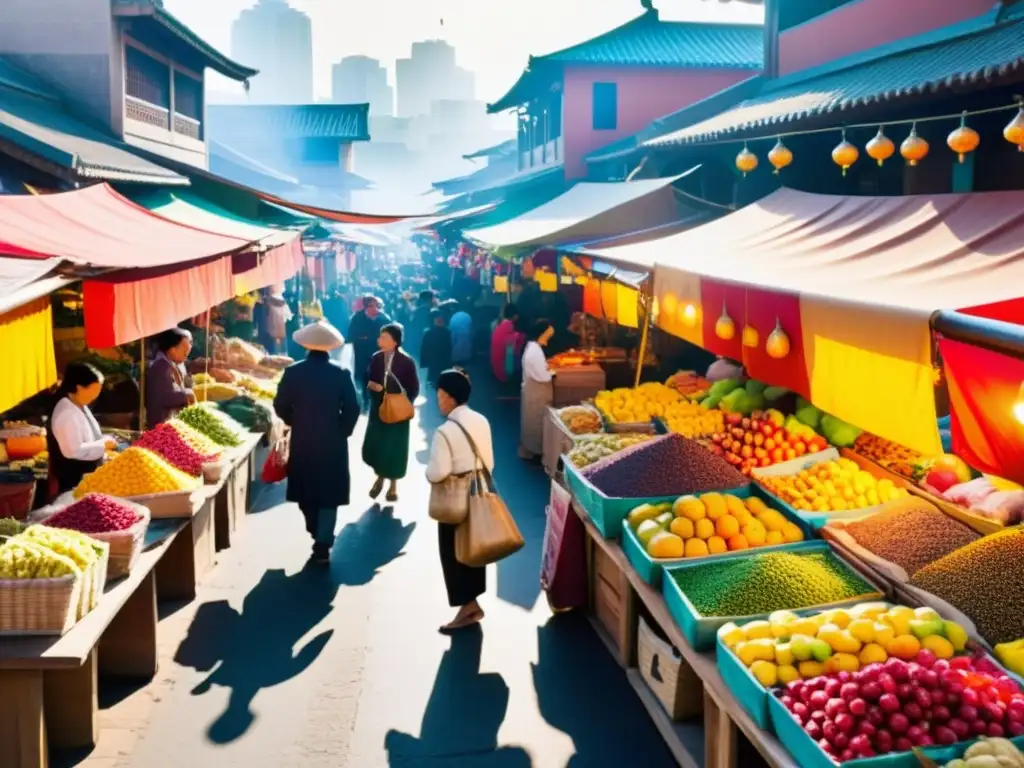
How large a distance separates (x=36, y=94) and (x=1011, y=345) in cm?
1432

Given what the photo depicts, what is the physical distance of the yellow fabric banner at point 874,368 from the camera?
3.93 m

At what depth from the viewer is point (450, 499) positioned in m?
6.30

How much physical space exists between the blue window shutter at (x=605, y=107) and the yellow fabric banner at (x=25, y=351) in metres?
21.3

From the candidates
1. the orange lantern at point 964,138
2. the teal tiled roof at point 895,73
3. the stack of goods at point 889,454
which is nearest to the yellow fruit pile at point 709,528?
the stack of goods at point 889,454

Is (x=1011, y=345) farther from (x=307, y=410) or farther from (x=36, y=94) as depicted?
(x=36, y=94)

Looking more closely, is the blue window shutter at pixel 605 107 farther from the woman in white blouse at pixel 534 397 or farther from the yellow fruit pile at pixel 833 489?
the yellow fruit pile at pixel 833 489

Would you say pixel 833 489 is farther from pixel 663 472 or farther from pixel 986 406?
pixel 986 406

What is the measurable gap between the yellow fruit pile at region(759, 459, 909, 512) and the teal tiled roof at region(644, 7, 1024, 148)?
2.86 m

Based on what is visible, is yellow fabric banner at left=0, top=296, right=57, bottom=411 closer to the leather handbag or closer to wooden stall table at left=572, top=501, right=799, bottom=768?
the leather handbag

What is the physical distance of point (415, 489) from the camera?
34.0 feet

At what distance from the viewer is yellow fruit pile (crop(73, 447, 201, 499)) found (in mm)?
6141

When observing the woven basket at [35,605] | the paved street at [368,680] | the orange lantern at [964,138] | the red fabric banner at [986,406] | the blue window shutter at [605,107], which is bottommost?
the paved street at [368,680]

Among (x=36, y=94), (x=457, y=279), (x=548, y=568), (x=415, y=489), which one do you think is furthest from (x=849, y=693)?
(x=457, y=279)

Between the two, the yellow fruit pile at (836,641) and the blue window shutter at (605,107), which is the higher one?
the blue window shutter at (605,107)
